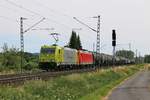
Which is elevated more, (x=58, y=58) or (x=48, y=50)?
(x=48, y=50)

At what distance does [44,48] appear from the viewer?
203 feet

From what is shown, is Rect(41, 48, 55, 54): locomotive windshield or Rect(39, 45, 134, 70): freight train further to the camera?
Rect(41, 48, 55, 54): locomotive windshield

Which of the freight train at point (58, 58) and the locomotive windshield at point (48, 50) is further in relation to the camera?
the locomotive windshield at point (48, 50)

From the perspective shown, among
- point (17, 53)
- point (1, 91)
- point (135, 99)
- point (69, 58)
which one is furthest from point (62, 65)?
point (1, 91)

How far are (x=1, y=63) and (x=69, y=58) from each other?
876 cm

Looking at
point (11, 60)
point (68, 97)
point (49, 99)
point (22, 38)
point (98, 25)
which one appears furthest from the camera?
point (11, 60)

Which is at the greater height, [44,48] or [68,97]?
[44,48]

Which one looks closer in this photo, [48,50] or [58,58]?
[58,58]

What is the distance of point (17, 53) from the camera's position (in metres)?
75.2

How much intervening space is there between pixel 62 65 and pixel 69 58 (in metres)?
3.80

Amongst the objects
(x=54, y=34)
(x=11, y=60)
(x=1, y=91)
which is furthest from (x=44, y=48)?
(x=1, y=91)

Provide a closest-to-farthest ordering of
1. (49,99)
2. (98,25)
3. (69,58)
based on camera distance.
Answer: (49,99) → (98,25) → (69,58)

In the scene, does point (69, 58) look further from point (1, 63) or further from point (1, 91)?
point (1, 91)

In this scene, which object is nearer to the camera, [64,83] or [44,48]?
[64,83]
